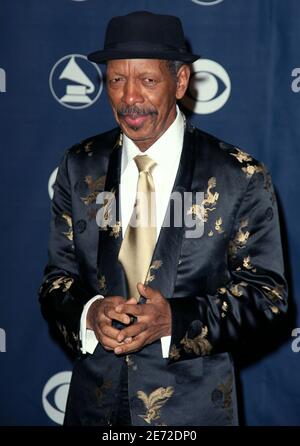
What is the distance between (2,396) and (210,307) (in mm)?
1524

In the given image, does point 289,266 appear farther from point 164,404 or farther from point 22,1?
point 22,1

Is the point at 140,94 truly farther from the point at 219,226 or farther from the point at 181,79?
the point at 219,226

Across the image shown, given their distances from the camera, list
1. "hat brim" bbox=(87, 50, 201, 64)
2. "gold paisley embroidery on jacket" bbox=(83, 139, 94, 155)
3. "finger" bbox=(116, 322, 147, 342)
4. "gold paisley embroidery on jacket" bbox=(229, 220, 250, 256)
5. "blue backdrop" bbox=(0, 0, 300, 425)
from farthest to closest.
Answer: "blue backdrop" bbox=(0, 0, 300, 425), "gold paisley embroidery on jacket" bbox=(83, 139, 94, 155), "gold paisley embroidery on jacket" bbox=(229, 220, 250, 256), "hat brim" bbox=(87, 50, 201, 64), "finger" bbox=(116, 322, 147, 342)

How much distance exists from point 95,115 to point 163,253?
1.12m

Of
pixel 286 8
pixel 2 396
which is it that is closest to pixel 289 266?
pixel 286 8

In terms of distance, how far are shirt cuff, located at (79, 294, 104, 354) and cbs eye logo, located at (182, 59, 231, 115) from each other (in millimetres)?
1111

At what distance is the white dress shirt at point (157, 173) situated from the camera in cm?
173

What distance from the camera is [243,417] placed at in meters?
2.79

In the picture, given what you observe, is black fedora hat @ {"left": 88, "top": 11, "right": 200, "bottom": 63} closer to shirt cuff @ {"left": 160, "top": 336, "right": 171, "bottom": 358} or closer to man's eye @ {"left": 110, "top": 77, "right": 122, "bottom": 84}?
man's eye @ {"left": 110, "top": 77, "right": 122, "bottom": 84}

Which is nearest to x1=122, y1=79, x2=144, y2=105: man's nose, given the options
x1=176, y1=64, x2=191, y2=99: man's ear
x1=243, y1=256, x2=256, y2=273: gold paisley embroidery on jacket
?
x1=176, y1=64, x2=191, y2=99: man's ear

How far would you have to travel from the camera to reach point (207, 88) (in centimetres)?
259

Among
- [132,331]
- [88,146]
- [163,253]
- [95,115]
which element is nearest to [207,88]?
[95,115]

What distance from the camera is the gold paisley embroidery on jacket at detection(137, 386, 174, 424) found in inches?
65.6

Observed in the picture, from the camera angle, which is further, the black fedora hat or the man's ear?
the man's ear
